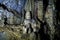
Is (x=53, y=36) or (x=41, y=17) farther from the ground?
(x=41, y=17)

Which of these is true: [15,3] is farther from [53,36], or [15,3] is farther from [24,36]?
[53,36]

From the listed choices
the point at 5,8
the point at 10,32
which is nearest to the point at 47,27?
the point at 10,32

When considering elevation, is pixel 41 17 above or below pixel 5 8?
below

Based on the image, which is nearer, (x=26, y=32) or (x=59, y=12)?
(x=26, y=32)

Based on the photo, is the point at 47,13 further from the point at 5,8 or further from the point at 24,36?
the point at 5,8

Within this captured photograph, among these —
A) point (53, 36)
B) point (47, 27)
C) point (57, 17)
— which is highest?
point (57, 17)

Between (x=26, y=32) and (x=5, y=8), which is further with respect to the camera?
(x=5, y=8)

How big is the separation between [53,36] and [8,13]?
1.49 m

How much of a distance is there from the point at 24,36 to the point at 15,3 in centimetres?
105

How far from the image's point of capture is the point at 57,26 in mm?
3969

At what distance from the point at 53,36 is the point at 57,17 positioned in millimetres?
575

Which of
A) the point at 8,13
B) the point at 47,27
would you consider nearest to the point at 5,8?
the point at 8,13

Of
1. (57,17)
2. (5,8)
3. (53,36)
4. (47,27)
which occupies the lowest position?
Result: (53,36)

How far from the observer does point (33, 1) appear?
395cm
